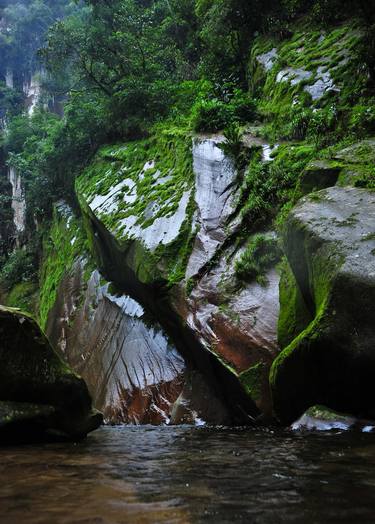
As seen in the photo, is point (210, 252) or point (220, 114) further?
point (220, 114)

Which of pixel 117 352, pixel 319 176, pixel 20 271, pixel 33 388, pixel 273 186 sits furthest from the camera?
pixel 20 271

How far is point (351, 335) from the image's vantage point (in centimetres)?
453

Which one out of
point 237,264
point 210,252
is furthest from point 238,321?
point 210,252

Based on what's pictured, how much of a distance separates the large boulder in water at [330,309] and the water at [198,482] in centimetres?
65

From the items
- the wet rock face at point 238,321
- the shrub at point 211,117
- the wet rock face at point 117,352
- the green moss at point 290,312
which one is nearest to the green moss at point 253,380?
the wet rock face at point 238,321

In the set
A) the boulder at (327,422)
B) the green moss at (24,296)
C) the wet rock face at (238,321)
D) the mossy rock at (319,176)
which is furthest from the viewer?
the green moss at (24,296)

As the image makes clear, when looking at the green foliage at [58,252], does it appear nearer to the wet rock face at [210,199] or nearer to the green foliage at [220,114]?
the green foliage at [220,114]

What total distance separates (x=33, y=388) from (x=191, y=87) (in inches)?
609

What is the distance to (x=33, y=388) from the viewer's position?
5203 millimetres

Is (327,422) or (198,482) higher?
(198,482)

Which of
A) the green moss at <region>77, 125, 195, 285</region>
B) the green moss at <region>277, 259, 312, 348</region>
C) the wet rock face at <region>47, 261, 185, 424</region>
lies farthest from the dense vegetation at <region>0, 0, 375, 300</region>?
the wet rock face at <region>47, 261, 185, 424</region>

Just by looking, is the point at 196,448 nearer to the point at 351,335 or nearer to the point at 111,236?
the point at 351,335

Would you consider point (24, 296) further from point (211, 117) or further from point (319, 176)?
point (319, 176)

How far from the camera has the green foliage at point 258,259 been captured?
25.7 feet
